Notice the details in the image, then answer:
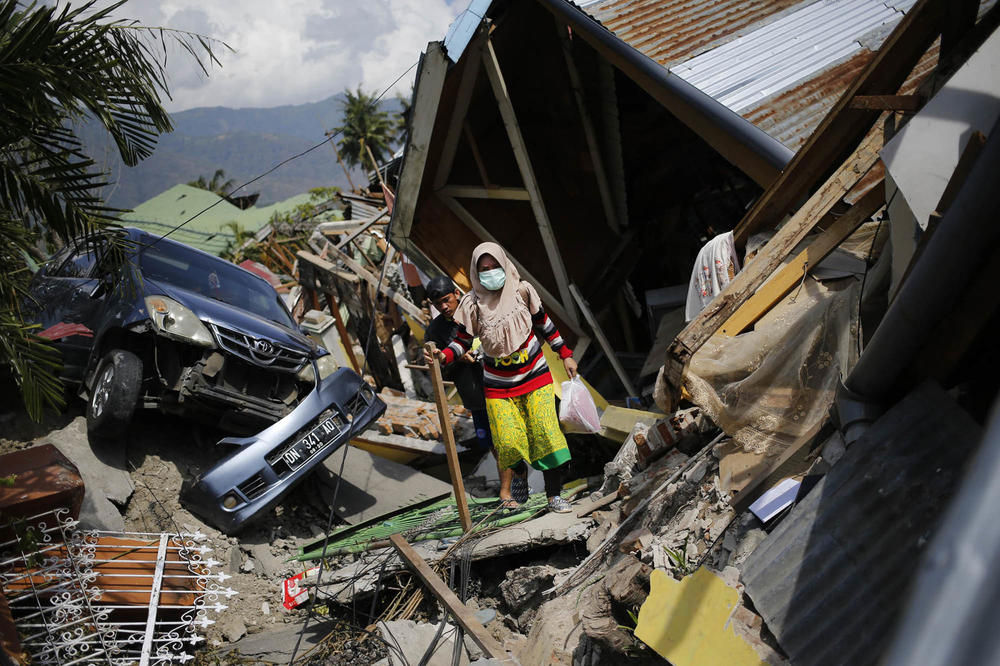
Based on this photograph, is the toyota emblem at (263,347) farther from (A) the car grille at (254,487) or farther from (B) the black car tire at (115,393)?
(A) the car grille at (254,487)

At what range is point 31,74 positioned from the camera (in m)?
4.02

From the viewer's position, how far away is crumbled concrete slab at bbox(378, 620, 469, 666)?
3.98 metres

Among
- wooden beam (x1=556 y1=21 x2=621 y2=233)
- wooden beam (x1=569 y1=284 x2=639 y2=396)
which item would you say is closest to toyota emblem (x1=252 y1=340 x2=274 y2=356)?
wooden beam (x1=569 y1=284 x2=639 y2=396)

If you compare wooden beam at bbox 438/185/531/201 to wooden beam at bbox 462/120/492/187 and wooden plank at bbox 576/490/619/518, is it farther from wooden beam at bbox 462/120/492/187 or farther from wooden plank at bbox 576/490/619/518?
wooden plank at bbox 576/490/619/518

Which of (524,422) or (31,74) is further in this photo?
(524,422)

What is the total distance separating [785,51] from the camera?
6.21 m

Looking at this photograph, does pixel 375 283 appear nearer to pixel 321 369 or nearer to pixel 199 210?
pixel 321 369

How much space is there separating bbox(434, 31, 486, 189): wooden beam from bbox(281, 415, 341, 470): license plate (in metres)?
3.06

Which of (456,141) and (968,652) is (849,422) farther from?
(456,141)

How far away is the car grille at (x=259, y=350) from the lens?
19.6 feet

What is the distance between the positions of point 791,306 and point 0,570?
17.3 ft

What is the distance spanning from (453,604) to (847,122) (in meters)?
3.85

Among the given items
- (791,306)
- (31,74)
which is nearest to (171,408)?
(31,74)

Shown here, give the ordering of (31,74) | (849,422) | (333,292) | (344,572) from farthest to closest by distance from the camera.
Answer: (333,292) < (344,572) < (31,74) < (849,422)
